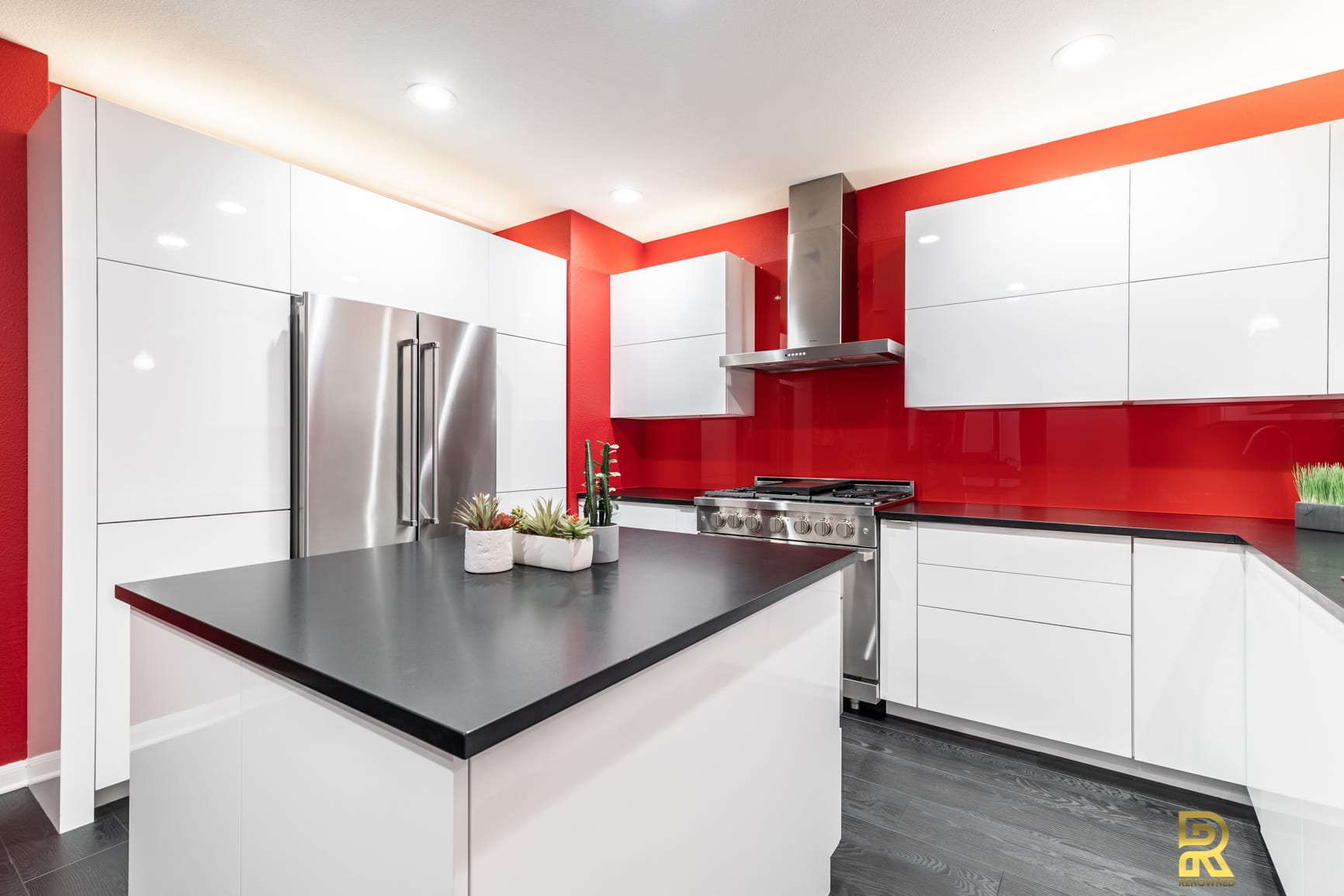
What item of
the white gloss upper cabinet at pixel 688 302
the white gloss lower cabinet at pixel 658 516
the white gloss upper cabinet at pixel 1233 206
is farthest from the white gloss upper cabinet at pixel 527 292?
the white gloss upper cabinet at pixel 1233 206

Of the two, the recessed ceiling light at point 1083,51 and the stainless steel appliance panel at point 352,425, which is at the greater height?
the recessed ceiling light at point 1083,51

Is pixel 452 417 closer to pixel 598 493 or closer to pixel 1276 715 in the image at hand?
pixel 598 493

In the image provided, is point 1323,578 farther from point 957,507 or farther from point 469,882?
point 469,882

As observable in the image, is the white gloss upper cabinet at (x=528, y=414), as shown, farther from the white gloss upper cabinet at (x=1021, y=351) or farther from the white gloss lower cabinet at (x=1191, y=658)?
the white gloss lower cabinet at (x=1191, y=658)

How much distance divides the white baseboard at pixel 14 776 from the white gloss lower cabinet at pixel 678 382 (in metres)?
3.12

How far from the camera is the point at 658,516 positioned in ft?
12.0

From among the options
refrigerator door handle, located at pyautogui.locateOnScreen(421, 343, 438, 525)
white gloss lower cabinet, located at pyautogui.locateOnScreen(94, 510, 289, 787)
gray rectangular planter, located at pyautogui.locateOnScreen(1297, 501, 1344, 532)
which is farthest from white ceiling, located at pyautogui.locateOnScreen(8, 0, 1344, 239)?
white gloss lower cabinet, located at pyautogui.locateOnScreen(94, 510, 289, 787)

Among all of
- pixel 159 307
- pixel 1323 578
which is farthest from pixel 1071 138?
pixel 159 307

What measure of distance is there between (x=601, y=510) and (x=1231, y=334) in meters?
2.47

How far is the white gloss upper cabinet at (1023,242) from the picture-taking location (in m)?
2.55

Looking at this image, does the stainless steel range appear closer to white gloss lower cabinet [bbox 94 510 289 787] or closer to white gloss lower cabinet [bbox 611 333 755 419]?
white gloss lower cabinet [bbox 611 333 755 419]

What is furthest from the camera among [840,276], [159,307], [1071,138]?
[840,276]

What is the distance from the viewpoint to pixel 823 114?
2.78 m

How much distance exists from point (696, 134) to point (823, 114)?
598 mm
